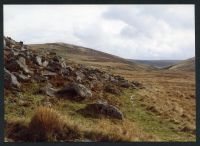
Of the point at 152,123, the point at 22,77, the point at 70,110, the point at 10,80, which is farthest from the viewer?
the point at 22,77

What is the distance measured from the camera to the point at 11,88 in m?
13.6

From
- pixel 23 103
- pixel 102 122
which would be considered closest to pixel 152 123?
pixel 102 122

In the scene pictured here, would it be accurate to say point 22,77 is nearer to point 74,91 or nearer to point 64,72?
point 74,91

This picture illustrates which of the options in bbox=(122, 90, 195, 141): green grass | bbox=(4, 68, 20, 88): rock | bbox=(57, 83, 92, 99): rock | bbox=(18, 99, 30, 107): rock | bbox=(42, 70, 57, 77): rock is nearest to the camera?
bbox=(122, 90, 195, 141): green grass

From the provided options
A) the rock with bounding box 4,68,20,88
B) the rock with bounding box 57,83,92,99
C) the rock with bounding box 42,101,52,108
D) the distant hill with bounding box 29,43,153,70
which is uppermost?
the distant hill with bounding box 29,43,153,70

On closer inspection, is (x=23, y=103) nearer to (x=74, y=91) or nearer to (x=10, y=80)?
(x=10, y=80)

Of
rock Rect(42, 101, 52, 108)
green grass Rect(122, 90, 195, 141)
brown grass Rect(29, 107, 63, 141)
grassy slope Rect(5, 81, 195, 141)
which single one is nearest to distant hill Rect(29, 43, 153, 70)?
green grass Rect(122, 90, 195, 141)

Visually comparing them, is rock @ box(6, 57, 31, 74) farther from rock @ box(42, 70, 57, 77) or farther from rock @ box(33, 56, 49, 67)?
rock @ box(33, 56, 49, 67)

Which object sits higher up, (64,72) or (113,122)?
(64,72)

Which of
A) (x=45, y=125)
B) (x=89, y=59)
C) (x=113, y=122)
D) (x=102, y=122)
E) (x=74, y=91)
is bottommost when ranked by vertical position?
(x=113, y=122)

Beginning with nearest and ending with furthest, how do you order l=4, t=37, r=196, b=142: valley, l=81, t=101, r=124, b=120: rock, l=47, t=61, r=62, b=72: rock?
l=4, t=37, r=196, b=142: valley
l=81, t=101, r=124, b=120: rock
l=47, t=61, r=62, b=72: rock

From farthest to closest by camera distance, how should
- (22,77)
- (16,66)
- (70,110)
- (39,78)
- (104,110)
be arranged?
1. (39,78)
2. (16,66)
3. (22,77)
4. (70,110)
5. (104,110)

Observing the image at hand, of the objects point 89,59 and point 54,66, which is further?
point 89,59

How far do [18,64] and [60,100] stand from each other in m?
2.77
